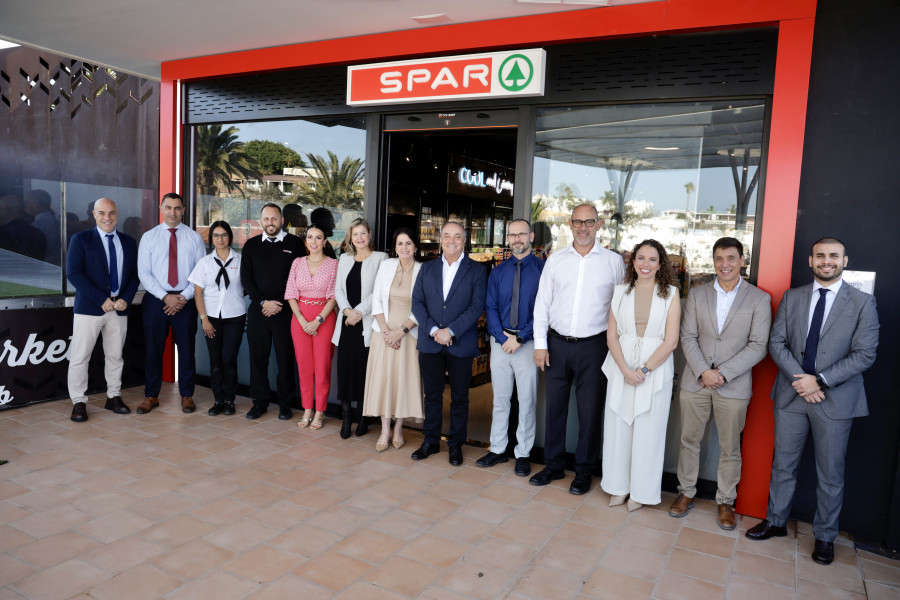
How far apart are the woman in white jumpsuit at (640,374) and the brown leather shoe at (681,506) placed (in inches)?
5.0

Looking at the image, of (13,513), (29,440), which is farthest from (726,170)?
(29,440)

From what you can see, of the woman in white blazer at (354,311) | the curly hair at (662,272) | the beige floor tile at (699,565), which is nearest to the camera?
the beige floor tile at (699,565)

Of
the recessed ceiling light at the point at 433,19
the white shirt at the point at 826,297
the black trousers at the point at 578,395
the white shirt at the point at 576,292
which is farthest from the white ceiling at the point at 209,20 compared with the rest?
the black trousers at the point at 578,395

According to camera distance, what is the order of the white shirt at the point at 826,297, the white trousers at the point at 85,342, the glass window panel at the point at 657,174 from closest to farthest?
the white shirt at the point at 826,297 < the glass window panel at the point at 657,174 < the white trousers at the point at 85,342

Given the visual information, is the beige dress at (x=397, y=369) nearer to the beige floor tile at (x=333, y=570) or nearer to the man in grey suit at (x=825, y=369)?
the beige floor tile at (x=333, y=570)

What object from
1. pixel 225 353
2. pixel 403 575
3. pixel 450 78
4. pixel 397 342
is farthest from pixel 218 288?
pixel 403 575

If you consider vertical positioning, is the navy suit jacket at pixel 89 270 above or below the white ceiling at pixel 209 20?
below

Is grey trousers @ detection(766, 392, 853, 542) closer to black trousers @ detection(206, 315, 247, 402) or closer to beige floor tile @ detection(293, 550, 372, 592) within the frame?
beige floor tile @ detection(293, 550, 372, 592)

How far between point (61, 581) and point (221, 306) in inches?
115

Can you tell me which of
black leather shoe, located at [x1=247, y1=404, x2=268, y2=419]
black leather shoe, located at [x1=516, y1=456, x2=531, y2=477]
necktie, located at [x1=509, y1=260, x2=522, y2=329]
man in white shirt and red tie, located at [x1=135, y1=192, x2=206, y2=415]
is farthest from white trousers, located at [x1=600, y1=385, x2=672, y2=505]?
man in white shirt and red tie, located at [x1=135, y1=192, x2=206, y2=415]

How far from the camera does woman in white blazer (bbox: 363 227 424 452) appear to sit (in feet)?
15.4

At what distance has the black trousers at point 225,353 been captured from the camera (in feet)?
18.1

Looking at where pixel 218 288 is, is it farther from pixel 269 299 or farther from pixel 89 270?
pixel 89 270

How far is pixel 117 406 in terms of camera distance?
219 inches
